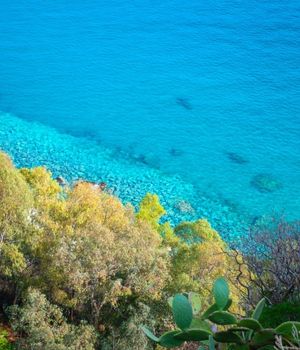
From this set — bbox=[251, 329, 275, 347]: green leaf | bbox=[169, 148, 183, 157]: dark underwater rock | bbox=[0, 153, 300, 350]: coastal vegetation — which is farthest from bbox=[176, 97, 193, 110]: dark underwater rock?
bbox=[251, 329, 275, 347]: green leaf

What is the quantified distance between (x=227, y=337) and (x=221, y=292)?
56 centimetres

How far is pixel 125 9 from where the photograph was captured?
63844 millimetres

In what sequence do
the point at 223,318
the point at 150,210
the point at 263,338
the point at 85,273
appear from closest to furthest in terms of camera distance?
the point at 263,338 → the point at 223,318 → the point at 85,273 → the point at 150,210

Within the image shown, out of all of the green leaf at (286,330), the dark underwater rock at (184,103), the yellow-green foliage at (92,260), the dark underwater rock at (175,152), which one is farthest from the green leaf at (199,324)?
the dark underwater rock at (184,103)

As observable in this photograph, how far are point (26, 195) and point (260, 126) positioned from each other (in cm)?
3038

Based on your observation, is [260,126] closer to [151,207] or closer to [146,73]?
[146,73]

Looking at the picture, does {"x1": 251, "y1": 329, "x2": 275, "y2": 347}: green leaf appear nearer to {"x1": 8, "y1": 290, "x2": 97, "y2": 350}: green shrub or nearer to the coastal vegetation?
the coastal vegetation

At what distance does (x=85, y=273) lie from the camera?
17125 mm

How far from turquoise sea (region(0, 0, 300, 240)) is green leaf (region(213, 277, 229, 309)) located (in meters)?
26.1

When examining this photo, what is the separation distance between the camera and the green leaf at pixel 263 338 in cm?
639

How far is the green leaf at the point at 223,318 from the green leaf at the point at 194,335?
0.88 ft

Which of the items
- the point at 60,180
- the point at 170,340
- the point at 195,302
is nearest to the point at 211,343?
the point at 170,340

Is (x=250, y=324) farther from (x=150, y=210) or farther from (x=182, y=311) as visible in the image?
(x=150, y=210)

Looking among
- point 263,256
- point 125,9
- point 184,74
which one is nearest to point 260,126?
point 184,74
